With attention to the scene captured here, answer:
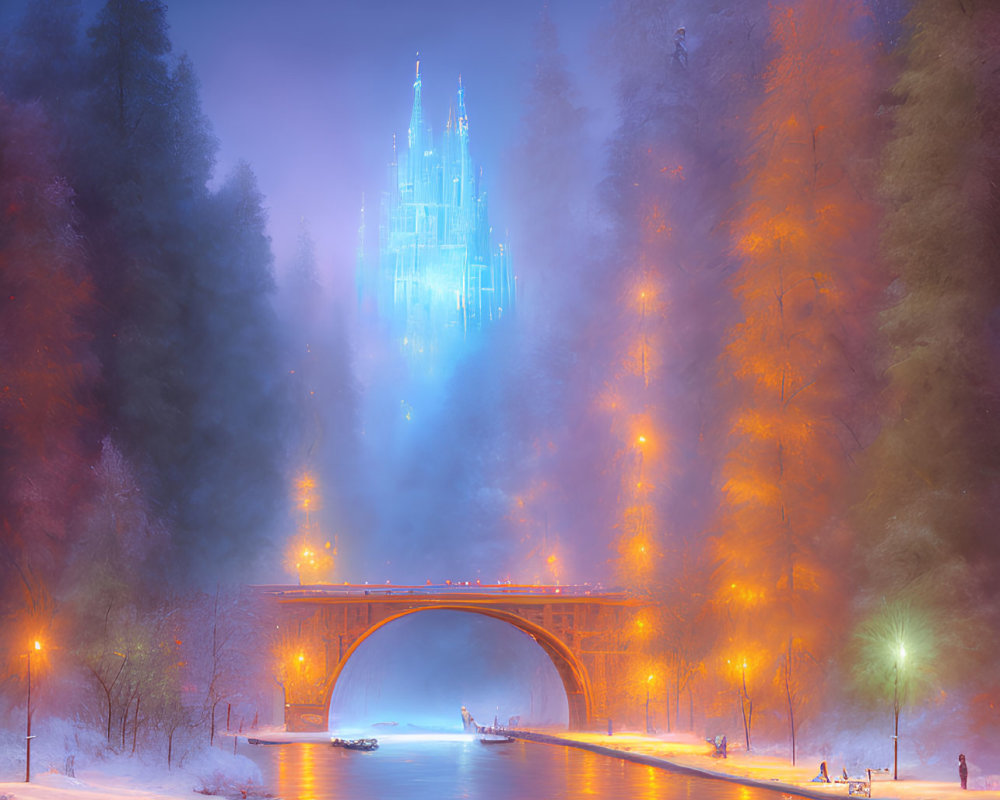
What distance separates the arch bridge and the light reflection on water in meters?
6.45

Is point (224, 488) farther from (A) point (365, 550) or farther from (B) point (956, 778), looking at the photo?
(A) point (365, 550)

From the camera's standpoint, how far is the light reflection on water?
45.4 meters

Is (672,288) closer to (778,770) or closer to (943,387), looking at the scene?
A: (943,387)

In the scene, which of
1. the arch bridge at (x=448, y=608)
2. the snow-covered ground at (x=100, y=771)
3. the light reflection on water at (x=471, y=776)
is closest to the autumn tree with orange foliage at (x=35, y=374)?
the snow-covered ground at (x=100, y=771)

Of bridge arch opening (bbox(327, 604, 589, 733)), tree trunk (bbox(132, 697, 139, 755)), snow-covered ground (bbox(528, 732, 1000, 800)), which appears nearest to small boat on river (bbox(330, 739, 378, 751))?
snow-covered ground (bbox(528, 732, 1000, 800))

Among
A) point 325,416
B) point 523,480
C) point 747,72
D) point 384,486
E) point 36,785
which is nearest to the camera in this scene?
point 36,785

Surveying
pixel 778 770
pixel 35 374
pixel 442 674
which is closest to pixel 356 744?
pixel 778 770

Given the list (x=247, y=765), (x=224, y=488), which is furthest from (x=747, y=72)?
(x=247, y=765)

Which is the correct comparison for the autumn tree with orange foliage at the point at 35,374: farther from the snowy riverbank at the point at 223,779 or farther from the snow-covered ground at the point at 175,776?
the snowy riverbank at the point at 223,779

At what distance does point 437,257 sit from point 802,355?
122909 mm

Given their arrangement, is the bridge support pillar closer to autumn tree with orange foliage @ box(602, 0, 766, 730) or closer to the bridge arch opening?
autumn tree with orange foliage @ box(602, 0, 766, 730)

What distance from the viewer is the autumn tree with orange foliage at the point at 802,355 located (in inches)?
2057

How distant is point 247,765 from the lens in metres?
46.7

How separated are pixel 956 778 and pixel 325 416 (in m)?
90.1
